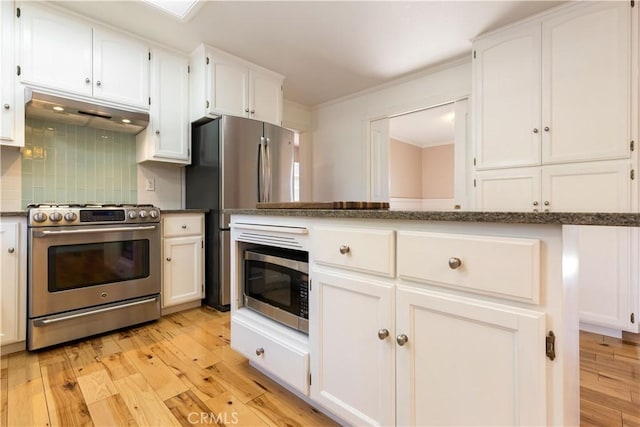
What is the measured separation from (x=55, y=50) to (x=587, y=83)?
3.81 meters

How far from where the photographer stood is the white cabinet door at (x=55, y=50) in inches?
81.4

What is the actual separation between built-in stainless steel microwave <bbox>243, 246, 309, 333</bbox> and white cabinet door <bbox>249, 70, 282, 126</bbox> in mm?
2002

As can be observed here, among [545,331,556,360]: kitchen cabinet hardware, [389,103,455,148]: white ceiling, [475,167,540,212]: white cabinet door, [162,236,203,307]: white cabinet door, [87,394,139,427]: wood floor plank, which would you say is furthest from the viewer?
[389,103,455,148]: white ceiling

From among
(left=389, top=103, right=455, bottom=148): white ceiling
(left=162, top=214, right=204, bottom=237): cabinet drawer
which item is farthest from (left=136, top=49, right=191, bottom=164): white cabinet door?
(left=389, top=103, right=455, bottom=148): white ceiling

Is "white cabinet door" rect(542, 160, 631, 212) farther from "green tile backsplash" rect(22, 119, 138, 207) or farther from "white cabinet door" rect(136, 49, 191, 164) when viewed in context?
"green tile backsplash" rect(22, 119, 138, 207)

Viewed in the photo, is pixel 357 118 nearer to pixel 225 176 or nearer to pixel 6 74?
pixel 225 176

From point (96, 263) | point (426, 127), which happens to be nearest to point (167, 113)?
point (96, 263)

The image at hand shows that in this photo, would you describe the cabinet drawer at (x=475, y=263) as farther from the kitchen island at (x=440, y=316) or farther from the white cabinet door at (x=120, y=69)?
the white cabinet door at (x=120, y=69)

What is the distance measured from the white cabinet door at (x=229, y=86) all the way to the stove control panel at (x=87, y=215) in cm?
113

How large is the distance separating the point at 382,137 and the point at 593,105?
2100 mm

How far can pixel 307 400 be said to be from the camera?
52.6 inches

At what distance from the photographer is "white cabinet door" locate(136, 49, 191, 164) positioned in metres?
2.64

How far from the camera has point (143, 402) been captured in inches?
53.7

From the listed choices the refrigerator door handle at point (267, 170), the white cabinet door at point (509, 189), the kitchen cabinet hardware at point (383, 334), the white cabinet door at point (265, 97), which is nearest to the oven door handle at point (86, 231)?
the refrigerator door handle at point (267, 170)
